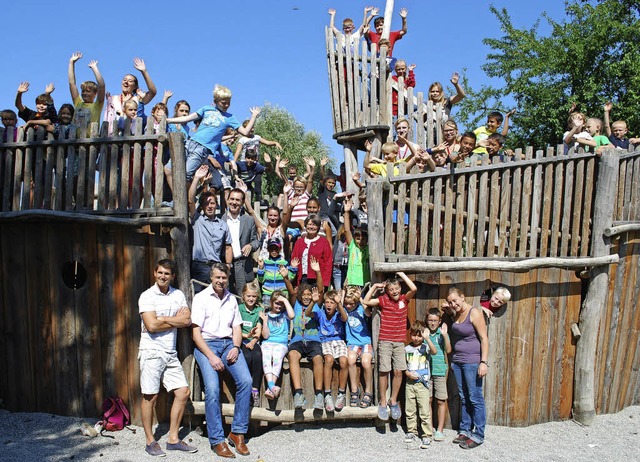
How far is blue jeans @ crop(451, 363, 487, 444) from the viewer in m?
6.83

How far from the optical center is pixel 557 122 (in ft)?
54.7

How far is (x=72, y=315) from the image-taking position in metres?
7.06

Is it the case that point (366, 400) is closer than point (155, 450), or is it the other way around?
point (155, 450)

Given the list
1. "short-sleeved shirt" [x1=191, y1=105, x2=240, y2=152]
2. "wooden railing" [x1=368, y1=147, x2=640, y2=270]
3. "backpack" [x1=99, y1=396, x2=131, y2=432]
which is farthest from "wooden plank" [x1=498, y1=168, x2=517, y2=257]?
"backpack" [x1=99, y1=396, x2=131, y2=432]

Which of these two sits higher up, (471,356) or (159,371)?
(471,356)

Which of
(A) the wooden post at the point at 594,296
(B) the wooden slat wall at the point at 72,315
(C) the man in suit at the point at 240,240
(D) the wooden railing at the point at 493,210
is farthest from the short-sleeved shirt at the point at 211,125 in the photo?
(A) the wooden post at the point at 594,296

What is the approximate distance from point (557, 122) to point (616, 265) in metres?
9.89

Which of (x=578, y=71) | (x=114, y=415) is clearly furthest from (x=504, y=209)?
(x=578, y=71)

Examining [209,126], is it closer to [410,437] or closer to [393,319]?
[393,319]

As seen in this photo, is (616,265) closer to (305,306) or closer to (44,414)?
(305,306)

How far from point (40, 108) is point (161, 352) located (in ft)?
13.0

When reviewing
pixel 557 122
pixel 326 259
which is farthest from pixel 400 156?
pixel 557 122

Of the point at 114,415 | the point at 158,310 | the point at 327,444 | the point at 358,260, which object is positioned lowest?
the point at 327,444

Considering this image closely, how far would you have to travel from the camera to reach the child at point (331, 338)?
689cm
